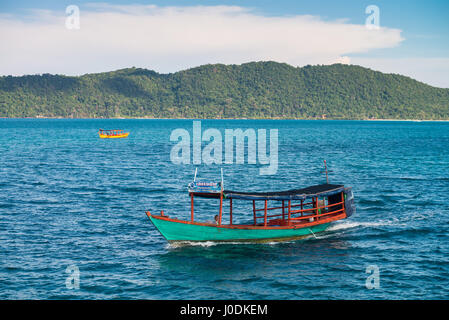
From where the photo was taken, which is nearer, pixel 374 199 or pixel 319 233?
pixel 319 233

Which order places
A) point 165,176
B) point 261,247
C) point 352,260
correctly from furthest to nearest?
point 165,176
point 261,247
point 352,260

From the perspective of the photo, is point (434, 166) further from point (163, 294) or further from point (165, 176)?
point (163, 294)

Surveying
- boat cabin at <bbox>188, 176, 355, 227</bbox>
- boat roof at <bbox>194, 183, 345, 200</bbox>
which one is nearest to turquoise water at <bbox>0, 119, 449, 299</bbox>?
boat cabin at <bbox>188, 176, 355, 227</bbox>

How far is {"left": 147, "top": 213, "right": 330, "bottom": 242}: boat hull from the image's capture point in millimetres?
32781

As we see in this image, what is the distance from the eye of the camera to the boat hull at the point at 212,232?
32.8m

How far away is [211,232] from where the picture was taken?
33.2 meters

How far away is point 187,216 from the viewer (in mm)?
43344

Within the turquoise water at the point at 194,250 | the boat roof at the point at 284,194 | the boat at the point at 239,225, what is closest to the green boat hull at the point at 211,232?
the boat at the point at 239,225

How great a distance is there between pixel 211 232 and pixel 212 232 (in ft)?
0.23

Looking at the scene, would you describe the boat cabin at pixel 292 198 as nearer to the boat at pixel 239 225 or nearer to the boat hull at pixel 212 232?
the boat at pixel 239 225

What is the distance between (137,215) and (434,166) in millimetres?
58609

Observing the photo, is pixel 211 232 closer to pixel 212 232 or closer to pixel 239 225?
pixel 212 232

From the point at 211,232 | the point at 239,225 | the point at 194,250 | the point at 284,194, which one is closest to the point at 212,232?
the point at 211,232

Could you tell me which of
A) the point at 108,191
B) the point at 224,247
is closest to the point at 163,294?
the point at 224,247
